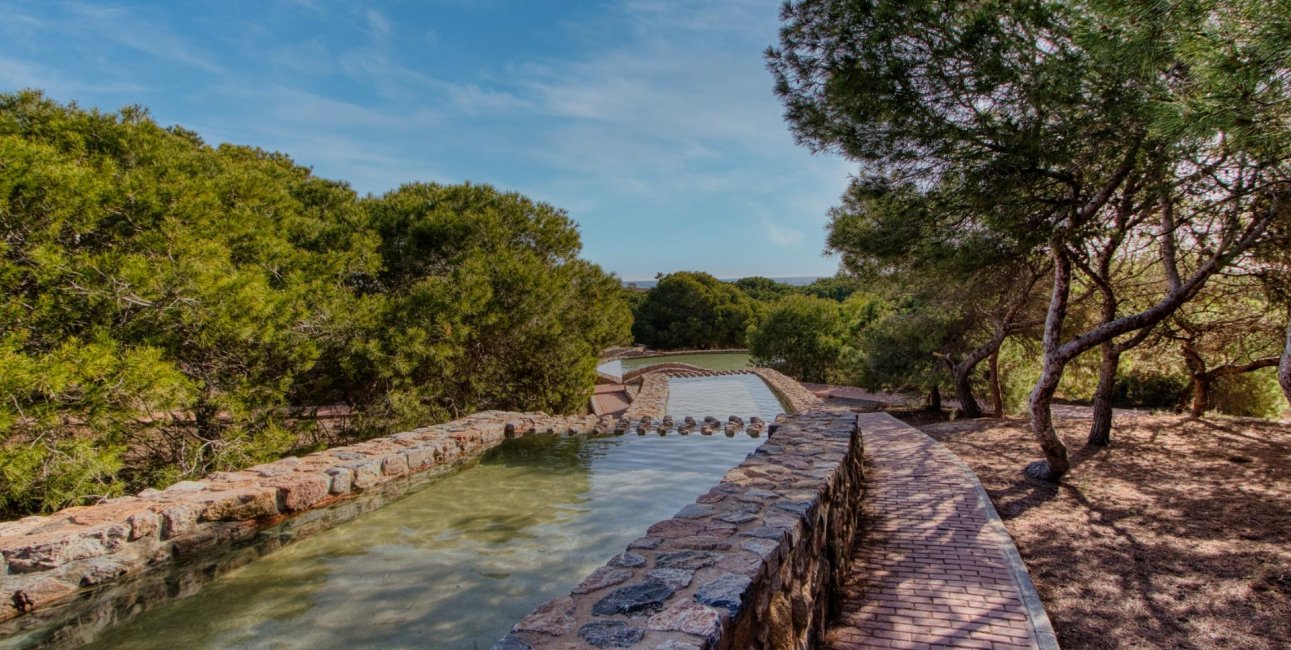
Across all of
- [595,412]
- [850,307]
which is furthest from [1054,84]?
[850,307]

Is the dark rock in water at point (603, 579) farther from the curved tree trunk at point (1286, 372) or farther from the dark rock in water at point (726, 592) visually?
the curved tree trunk at point (1286, 372)

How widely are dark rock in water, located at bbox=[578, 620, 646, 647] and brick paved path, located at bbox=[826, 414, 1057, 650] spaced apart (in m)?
1.70

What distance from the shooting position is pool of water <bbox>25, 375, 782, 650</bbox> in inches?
126

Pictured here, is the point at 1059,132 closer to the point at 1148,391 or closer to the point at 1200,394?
the point at 1200,394

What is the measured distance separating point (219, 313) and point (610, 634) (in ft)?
20.8

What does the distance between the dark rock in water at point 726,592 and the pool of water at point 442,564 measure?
148cm

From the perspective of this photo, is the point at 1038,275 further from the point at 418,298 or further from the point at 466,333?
the point at 418,298

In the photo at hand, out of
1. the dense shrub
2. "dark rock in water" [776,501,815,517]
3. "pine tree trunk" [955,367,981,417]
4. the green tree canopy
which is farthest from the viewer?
the green tree canopy

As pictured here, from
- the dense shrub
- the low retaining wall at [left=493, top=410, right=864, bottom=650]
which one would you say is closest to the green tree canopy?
the dense shrub

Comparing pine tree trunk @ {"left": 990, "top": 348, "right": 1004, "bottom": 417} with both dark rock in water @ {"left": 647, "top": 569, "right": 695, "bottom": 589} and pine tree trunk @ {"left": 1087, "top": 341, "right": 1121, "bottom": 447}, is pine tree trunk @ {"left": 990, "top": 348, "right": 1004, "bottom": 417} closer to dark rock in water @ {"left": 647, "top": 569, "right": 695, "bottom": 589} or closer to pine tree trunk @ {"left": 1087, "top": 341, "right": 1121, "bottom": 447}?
pine tree trunk @ {"left": 1087, "top": 341, "right": 1121, "bottom": 447}

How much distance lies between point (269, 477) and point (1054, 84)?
7.84 m

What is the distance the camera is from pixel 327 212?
10.7m

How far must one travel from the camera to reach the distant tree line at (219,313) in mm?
4992

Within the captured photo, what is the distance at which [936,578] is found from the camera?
12.9 ft
